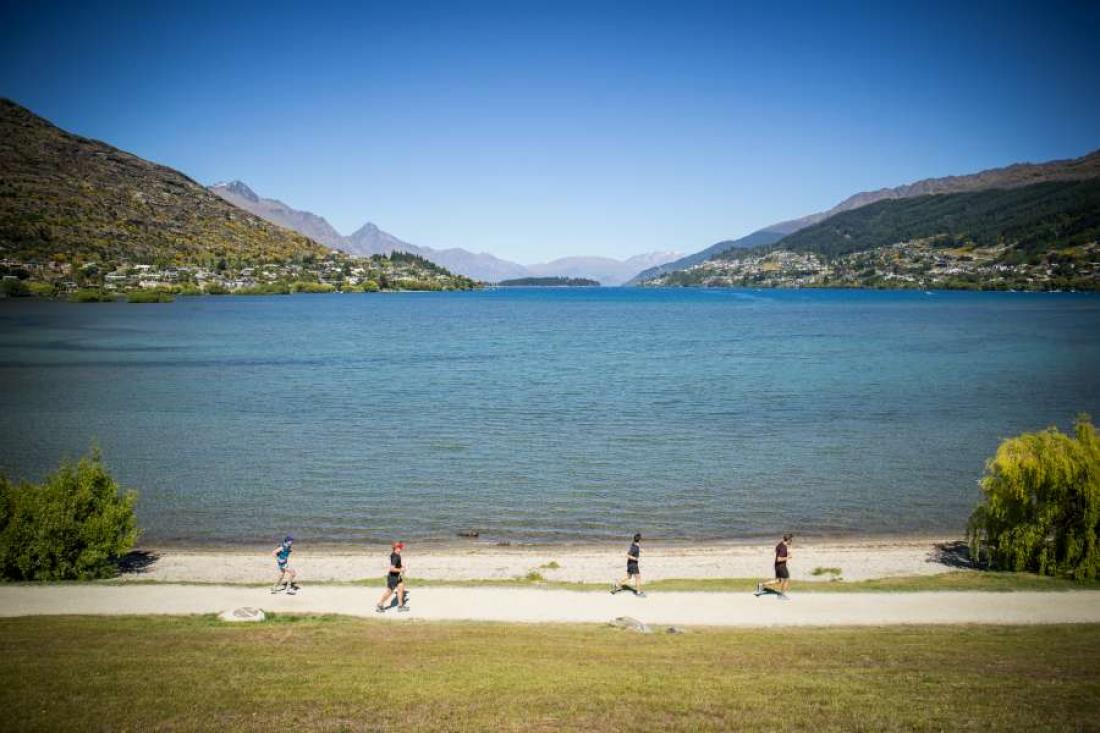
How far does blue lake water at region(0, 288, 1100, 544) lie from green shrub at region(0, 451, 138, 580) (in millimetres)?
6360

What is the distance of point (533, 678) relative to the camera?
532 inches

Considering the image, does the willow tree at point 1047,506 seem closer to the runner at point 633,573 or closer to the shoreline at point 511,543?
the shoreline at point 511,543

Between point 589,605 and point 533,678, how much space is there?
24.4ft

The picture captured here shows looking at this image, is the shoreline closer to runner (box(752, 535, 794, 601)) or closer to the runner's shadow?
the runner's shadow

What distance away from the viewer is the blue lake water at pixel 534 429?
110 ft

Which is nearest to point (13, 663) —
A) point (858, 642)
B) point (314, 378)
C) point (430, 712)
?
point (430, 712)

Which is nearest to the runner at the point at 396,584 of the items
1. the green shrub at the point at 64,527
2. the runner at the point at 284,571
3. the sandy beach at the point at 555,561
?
the runner at the point at 284,571

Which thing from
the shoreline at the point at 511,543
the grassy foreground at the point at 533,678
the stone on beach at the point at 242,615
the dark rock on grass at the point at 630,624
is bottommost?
the shoreline at the point at 511,543

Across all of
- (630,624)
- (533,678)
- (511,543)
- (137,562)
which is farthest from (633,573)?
(137,562)

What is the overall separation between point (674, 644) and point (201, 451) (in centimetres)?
3805

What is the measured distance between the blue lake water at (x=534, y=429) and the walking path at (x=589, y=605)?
8805 millimetres

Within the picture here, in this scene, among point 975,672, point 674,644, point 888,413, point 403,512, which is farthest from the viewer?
point 888,413

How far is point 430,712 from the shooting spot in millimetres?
11930

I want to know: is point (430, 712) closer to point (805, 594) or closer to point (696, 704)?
point (696, 704)
